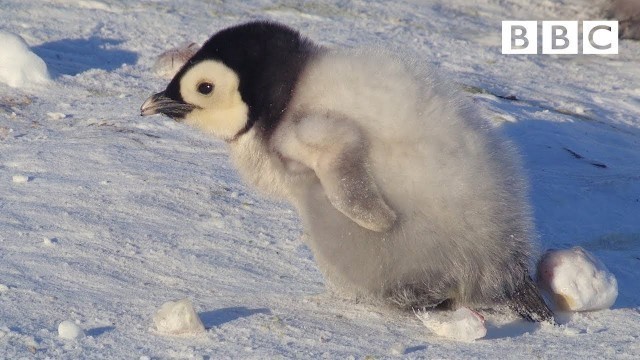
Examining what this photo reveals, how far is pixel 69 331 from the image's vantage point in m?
2.55

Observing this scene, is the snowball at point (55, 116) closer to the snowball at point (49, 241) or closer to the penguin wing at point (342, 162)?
the snowball at point (49, 241)

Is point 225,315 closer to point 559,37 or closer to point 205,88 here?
point 205,88

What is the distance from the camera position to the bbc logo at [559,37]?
6.83 m

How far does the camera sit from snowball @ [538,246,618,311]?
3092 millimetres

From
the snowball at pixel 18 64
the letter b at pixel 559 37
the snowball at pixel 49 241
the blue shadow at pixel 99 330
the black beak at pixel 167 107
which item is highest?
the black beak at pixel 167 107

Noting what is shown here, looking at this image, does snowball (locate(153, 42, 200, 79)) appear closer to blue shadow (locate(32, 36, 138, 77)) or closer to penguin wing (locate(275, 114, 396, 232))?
blue shadow (locate(32, 36, 138, 77))

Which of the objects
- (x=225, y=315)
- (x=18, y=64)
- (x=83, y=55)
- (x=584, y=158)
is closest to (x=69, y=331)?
(x=225, y=315)

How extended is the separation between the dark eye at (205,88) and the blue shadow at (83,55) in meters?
2.16

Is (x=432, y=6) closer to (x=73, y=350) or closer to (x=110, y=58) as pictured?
(x=110, y=58)

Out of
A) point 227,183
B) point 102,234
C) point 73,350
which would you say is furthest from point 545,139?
point 73,350

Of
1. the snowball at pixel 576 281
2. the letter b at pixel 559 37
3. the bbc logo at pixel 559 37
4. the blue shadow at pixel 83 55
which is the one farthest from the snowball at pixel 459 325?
the letter b at pixel 559 37

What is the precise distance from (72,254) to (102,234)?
0.18 meters

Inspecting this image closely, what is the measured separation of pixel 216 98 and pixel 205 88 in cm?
4

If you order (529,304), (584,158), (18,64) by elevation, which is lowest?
(584,158)
